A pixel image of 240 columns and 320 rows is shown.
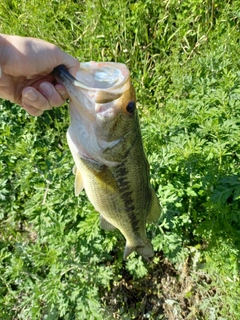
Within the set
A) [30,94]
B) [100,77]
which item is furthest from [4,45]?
[100,77]

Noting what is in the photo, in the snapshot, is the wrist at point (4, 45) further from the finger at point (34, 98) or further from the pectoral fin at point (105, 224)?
the pectoral fin at point (105, 224)

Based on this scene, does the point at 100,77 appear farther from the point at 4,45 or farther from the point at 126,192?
the point at 126,192

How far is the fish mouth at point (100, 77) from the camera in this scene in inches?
74.7

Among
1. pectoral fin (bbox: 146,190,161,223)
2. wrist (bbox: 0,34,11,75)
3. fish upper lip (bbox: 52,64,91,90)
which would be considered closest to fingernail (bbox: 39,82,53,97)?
fish upper lip (bbox: 52,64,91,90)

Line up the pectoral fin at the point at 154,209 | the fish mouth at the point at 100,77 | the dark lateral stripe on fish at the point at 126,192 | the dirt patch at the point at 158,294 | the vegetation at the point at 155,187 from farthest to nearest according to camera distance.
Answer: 1. the dirt patch at the point at 158,294
2. the vegetation at the point at 155,187
3. the pectoral fin at the point at 154,209
4. the dark lateral stripe on fish at the point at 126,192
5. the fish mouth at the point at 100,77

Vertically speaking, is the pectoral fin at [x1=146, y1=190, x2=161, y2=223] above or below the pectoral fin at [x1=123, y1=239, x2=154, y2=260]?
above

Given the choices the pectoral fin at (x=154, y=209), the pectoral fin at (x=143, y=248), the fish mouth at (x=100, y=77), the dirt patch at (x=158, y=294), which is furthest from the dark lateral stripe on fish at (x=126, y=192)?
the dirt patch at (x=158, y=294)

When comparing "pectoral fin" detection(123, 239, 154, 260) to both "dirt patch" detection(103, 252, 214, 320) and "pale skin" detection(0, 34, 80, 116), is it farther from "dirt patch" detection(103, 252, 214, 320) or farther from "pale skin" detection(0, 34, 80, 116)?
"pale skin" detection(0, 34, 80, 116)

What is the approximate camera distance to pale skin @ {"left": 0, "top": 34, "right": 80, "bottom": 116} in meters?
2.20

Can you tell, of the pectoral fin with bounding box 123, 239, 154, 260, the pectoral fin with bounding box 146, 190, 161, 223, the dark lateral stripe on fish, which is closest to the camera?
the dark lateral stripe on fish

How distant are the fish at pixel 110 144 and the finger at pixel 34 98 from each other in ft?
0.77

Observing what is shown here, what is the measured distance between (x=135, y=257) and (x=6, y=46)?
2341 mm

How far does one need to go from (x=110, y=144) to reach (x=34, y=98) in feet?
2.19

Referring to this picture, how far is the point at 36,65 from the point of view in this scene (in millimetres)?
2211
